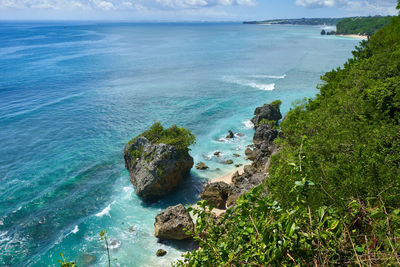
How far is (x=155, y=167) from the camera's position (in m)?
27.2

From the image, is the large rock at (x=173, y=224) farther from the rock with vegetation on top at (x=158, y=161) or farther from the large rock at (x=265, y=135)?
the large rock at (x=265, y=135)

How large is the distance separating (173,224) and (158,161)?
25.1 ft

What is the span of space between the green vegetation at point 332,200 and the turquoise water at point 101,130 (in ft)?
40.9

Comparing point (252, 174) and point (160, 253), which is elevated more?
point (252, 174)

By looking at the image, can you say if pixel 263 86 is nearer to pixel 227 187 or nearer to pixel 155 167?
pixel 227 187

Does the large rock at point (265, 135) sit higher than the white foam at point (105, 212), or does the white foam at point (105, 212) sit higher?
the large rock at point (265, 135)

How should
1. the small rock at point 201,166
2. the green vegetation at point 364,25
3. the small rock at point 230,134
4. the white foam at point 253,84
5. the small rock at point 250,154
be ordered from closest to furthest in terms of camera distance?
the small rock at point 201,166 → the small rock at point 250,154 → the small rock at point 230,134 → the white foam at point 253,84 → the green vegetation at point 364,25

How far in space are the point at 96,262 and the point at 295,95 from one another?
176 feet

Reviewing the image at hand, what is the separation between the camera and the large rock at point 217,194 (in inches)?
1008

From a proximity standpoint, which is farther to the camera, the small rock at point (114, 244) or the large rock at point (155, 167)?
the large rock at point (155, 167)

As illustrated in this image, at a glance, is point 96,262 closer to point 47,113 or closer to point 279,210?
point 279,210

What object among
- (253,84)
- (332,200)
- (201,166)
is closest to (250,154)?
(201,166)

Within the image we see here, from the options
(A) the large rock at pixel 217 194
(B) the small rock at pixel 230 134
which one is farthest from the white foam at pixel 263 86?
(A) the large rock at pixel 217 194

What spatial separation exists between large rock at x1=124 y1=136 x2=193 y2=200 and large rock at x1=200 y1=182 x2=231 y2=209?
3.98 metres
